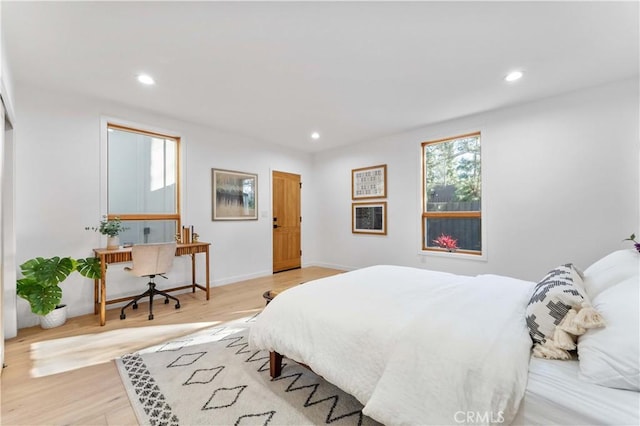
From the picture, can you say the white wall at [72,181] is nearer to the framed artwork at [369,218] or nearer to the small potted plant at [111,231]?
the small potted plant at [111,231]

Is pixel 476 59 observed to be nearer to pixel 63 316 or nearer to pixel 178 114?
pixel 178 114

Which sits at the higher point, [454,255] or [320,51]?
[320,51]

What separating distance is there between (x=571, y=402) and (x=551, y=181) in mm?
3268

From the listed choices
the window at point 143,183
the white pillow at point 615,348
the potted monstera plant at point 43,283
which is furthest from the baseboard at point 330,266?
the white pillow at point 615,348

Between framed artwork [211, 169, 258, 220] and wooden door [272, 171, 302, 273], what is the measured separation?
55 centimetres

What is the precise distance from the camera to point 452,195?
4199 mm

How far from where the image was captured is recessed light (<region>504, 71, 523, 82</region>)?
8.87ft

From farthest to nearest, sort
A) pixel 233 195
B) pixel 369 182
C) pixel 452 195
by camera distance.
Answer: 1. pixel 369 182
2. pixel 233 195
3. pixel 452 195

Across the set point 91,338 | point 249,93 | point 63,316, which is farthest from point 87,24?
point 63,316

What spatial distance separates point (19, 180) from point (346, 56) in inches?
140

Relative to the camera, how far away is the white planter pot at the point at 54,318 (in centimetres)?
277

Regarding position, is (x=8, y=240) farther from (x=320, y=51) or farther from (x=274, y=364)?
(x=320, y=51)

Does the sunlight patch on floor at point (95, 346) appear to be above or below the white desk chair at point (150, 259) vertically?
below

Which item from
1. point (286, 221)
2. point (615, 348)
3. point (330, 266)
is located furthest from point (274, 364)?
point (330, 266)
